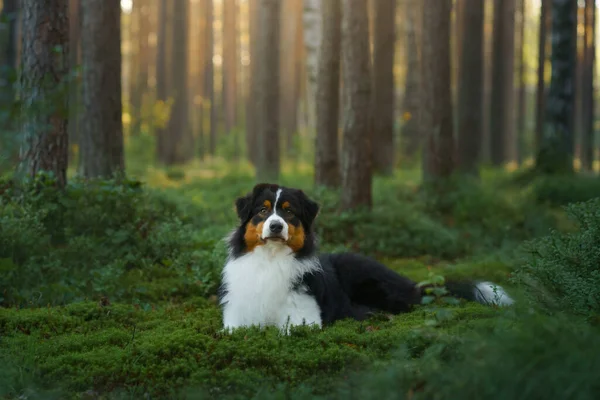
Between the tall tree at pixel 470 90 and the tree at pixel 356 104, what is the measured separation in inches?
274

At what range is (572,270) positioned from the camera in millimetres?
6016

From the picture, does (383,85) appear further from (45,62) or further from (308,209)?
(308,209)

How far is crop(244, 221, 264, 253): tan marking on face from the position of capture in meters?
6.70

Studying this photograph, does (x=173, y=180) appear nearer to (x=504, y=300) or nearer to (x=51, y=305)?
(x=51, y=305)

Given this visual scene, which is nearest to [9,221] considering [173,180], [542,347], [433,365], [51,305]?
[51,305]

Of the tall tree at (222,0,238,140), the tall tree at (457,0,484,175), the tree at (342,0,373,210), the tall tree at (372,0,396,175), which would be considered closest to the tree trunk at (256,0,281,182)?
the tall tree at (372,0,396,175)

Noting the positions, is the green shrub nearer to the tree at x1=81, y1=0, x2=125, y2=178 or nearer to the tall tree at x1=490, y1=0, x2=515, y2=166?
the tree at x1=81, y1=0, x2=125, y2=178

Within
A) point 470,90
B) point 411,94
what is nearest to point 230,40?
point 411,94

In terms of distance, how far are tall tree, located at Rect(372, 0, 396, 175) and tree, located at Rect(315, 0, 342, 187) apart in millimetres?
4193

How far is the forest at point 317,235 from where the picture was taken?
509cm

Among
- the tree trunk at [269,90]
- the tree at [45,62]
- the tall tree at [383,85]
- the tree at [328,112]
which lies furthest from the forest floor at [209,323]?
the tall tree at [383,85]

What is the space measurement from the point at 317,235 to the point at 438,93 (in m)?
8.13

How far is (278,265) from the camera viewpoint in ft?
22.6

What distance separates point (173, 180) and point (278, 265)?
550 inches
